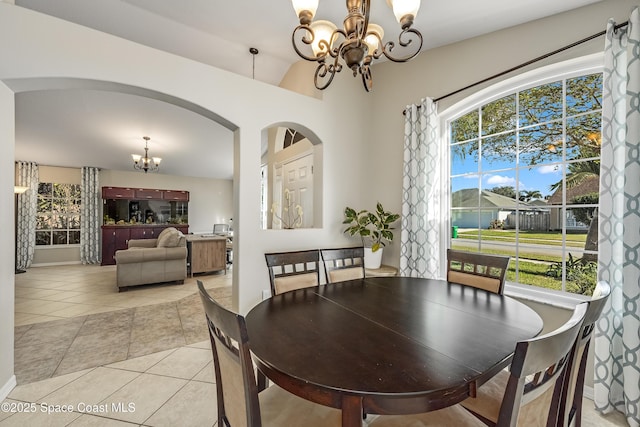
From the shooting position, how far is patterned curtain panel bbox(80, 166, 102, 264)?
684 cm

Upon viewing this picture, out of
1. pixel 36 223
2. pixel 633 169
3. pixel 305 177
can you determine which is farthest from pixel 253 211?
pixel 36 223

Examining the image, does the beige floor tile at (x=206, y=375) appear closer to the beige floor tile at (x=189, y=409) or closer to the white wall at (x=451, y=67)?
the beige floor tile at (x=189, y=409)

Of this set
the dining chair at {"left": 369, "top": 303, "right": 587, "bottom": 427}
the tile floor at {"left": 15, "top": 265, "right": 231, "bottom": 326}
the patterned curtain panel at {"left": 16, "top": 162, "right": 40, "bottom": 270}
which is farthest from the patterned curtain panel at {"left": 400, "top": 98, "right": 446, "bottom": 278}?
the patterned curtain panel at {"left": 16, "top": 162, "right": 40, "bottom": 270}

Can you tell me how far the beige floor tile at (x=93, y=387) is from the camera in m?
1.77

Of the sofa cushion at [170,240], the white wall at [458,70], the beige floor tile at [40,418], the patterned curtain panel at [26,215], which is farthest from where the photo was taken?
the patterned curtain panel at [26,215]

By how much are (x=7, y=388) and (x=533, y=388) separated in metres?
3.05

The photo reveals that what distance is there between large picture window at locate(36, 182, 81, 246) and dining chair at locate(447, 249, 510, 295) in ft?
29.7

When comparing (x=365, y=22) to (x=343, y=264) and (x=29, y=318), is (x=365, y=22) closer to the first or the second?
(x=343, y=264)

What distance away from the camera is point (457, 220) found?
2.72 m

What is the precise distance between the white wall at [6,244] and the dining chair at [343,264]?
2.19 m

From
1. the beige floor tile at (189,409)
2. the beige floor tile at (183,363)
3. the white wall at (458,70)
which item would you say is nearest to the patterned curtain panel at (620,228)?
the white wall at (458,70)

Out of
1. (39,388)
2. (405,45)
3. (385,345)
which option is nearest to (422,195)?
(405,45)

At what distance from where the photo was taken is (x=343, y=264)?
2227 millimetres

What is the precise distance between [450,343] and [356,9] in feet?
5.72
